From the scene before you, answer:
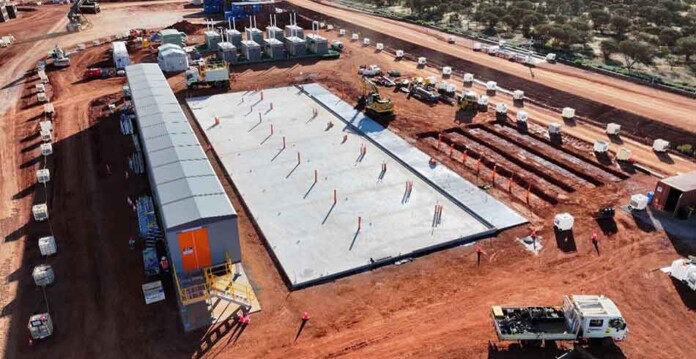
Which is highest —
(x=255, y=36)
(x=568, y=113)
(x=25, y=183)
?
(x=255, y=36)

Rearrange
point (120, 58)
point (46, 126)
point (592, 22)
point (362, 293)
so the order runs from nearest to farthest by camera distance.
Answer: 1. point (362, 293)
2. point (46, 126)
3. point (120, 58)
4. point (592, 22)

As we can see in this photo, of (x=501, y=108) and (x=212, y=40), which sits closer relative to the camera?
(x=501, y=108)

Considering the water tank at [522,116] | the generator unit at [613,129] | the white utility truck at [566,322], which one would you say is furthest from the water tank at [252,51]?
the white utility truck at [566,322]

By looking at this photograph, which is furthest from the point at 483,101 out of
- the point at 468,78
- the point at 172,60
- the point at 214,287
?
the point at 172,60

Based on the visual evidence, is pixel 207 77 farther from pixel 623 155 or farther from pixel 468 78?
pixel 623 155

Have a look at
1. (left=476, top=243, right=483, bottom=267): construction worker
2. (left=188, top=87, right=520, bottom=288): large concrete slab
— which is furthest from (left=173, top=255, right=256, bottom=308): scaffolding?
(left=476, top=243, right=483, bottom=267): construction worker

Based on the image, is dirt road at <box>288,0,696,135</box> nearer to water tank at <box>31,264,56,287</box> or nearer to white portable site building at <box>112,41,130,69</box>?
white portable site building at <box>112,41,130,69</box>

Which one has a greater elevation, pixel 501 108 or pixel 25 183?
pixel 501 108
